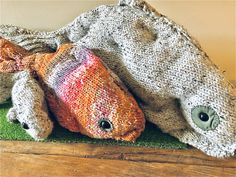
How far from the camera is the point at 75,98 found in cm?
73

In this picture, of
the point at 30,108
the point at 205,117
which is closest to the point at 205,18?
the point at 205,117

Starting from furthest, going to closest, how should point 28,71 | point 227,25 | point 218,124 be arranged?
point 227,25 → point 28,71 → point 218,124

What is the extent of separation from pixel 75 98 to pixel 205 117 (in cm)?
22

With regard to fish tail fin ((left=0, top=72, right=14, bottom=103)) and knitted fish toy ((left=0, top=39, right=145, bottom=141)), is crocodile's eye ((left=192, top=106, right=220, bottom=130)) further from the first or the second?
fish tail fin ((left=0, top=72, right=14, bottom=103))

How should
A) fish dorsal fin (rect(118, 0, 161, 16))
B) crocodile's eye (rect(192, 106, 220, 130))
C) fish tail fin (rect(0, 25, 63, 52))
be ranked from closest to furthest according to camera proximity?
crocodile's eye (rect(192, 106, 220, 130))
fish dorsal fin (rect(118, 0, 161, 16))
fish tail fin (rect(0, 25, 63, 52))

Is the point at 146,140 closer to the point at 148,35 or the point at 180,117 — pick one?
the point at 180,117

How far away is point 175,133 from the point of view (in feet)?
2.46

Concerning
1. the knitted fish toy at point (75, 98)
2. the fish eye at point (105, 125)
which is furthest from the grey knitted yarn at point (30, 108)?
the fish eye at point (105, 125)

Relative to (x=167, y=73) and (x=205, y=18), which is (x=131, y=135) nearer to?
(x=167, y=73)

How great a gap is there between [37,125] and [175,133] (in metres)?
0.24

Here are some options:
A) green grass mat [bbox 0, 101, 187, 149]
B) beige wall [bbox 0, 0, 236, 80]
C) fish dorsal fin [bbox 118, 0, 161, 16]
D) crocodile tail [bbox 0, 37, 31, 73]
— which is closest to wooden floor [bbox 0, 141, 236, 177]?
green grass mat [bbox 0, 101, 187, 149]

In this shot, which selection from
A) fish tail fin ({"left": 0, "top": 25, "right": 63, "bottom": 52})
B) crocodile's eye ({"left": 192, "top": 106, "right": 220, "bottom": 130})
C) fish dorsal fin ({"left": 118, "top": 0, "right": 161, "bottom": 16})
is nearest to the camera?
crocodile's eye ({"left": 192, "top": 106, "right": 220, "bottom": 130})

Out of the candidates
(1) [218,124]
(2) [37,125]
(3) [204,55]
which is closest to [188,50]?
(3) [204,55]

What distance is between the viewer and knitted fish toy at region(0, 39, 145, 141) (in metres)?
0.71
